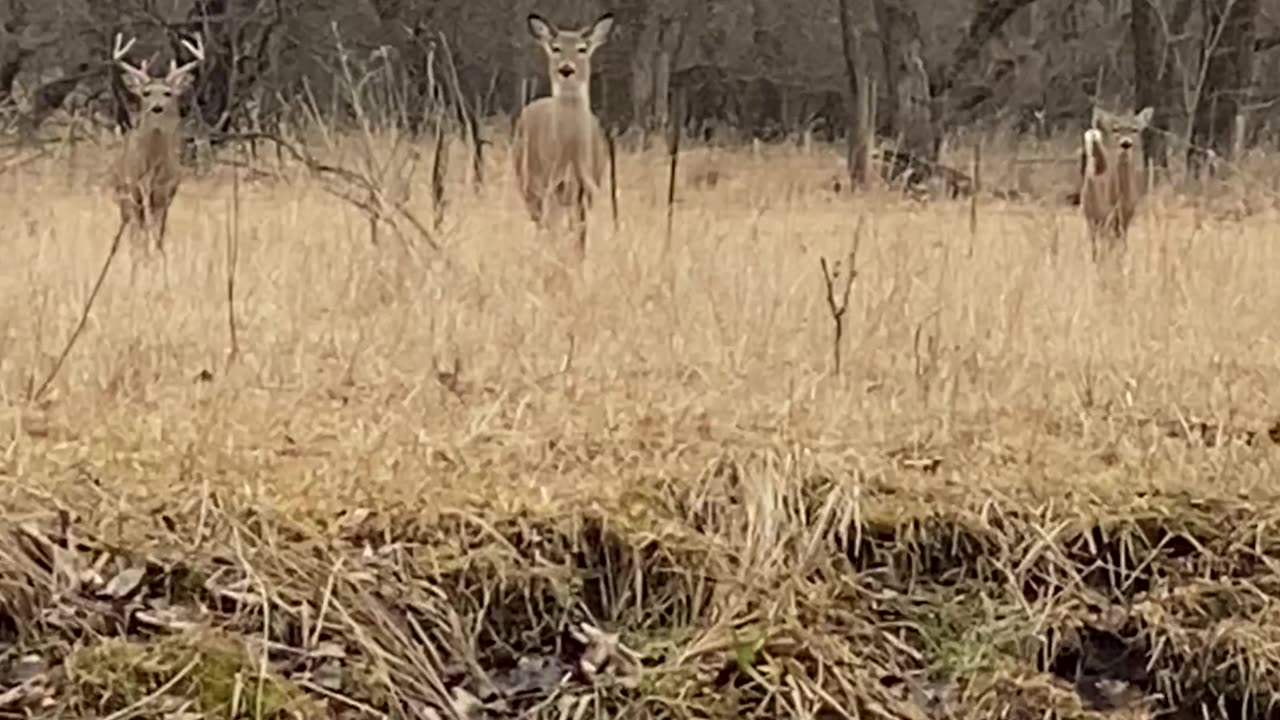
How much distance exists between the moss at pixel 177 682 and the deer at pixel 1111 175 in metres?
5.90

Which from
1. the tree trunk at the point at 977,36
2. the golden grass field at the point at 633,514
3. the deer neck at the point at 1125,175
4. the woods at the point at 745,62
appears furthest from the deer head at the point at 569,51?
the tree trunk at the point at 977,36

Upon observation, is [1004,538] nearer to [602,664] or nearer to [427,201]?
[602,664]

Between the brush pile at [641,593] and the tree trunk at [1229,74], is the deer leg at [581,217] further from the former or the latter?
the tree trunk at [1229,74]

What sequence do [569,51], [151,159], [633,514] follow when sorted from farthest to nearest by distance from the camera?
[569,51] < [151,159] < [633,514]

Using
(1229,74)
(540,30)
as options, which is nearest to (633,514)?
(540,30)

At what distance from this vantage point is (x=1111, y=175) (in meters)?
11.3

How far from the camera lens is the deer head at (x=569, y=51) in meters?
11.5

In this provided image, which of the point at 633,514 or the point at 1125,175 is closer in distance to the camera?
the point at 633,514

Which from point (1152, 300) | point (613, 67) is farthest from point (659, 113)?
point (1152, 300)

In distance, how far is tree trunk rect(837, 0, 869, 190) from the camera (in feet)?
50.4

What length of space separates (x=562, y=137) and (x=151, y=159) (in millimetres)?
1971

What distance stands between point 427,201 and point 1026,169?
295 inches

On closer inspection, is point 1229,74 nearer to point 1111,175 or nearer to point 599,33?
point 1111,175

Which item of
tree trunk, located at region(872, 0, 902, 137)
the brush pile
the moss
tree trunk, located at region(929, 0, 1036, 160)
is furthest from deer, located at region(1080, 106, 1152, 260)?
tree trunk, located at region(929, 0, 1036, 160)
